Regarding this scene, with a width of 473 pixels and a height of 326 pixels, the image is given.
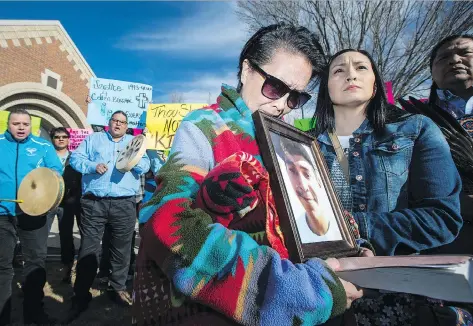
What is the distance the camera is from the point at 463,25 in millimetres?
10484

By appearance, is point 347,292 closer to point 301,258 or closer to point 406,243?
point 301,258

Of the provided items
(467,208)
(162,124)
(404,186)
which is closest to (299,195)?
(404,186)

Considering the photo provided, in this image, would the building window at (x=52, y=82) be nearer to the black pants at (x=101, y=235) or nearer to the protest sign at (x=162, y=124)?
the protest sign at (x=162, y=124)

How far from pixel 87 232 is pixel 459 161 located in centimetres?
391

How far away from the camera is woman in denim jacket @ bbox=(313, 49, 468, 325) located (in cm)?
128

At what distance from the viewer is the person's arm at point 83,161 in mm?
4395

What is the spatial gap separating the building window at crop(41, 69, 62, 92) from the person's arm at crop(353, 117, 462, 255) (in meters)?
17.6

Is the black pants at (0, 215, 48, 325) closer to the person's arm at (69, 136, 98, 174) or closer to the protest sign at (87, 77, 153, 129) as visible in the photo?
the person's arm at (69, 136, 98, 174)

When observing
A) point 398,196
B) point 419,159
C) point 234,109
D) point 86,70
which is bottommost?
point 398,196

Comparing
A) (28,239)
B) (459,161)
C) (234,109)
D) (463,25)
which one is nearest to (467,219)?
(459,161)

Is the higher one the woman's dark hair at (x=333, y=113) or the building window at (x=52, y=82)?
the building window at (x=52, y=82)

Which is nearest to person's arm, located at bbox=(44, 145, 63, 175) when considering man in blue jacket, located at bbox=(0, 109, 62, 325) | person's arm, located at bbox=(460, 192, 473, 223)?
man in blue jacket, located at bbox=(0, 109, 62, 325)

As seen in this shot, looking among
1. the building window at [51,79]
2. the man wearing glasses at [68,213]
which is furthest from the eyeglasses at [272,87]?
the building window at [51,79]

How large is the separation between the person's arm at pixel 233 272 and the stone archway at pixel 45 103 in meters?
16.2
